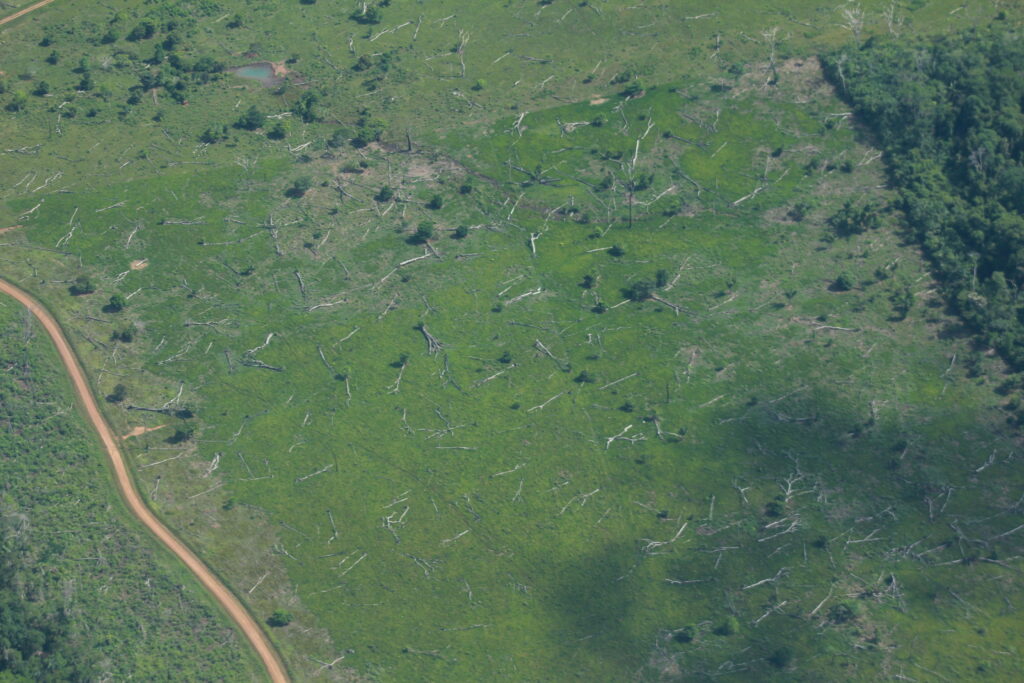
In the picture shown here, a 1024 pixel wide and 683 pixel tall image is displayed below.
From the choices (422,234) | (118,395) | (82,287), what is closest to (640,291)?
(422,234)

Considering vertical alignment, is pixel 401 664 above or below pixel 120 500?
below

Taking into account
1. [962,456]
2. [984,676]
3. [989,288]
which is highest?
[989,288]

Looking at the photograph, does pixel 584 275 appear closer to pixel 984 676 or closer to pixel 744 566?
pixel 744 566

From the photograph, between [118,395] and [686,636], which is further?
[118,395]

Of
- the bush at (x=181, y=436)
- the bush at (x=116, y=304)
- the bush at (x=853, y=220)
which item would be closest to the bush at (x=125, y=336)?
the bush at (x=116, y=304)

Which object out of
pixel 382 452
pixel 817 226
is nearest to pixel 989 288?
pixel 817 226

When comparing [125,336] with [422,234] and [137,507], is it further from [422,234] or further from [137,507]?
[422,234]

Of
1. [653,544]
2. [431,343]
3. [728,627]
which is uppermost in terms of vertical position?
[431,343]

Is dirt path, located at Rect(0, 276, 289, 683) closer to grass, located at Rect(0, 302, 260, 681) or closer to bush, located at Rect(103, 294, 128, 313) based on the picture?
grass, located at Rect(0, 302, 260, 681)

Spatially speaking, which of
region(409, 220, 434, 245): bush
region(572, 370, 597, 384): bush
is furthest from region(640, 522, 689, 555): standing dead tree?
region(409, 220, 434, 245): bush
